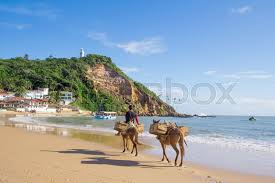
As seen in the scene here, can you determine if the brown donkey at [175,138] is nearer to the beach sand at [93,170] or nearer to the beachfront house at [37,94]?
the beach sand at [93,170]

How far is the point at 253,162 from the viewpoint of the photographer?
14219mm

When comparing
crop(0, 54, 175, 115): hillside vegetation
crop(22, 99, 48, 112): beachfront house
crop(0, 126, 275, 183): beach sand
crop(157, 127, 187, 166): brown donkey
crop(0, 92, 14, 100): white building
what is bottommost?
crop(0, 126, 275, 183): beach sand

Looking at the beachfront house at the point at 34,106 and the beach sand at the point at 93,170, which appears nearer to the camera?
the beach sand at the point at 93,170

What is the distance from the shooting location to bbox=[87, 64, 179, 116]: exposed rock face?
13112cm

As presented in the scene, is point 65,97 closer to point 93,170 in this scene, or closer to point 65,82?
point 65,82

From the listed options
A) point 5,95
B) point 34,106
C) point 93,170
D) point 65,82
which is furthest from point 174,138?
point 65,82

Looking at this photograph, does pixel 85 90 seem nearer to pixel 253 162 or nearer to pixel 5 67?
pixel 5 67

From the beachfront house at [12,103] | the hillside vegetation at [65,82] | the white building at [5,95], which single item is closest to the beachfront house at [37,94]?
the hillside vegetation at [65,82]

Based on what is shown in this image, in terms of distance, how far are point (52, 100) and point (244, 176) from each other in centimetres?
11450

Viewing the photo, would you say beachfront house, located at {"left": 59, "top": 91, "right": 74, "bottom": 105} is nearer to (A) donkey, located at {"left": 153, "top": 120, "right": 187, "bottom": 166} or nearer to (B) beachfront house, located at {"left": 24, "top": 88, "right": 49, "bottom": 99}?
(B) beachfront house, located at {"left": 24, "top": 88, "right": 49, "bottom": 99}

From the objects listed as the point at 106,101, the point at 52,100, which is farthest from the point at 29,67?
the point at 106,101

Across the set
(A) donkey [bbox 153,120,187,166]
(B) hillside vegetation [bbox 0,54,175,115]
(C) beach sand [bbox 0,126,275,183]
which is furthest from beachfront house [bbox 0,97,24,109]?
(A) donkey [bbox 153,120,187,166]

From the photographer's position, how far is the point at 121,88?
133 metres

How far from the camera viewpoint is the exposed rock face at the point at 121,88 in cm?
13112
